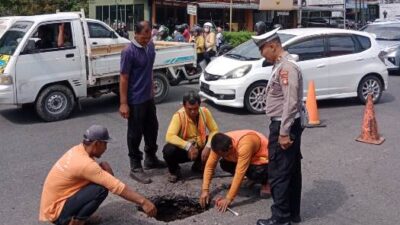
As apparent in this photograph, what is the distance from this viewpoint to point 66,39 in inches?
364

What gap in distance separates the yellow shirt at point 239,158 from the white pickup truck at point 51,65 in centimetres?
503

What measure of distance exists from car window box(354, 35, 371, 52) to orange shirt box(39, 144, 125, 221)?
301 inches

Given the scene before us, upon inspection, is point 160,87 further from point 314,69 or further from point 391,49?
point 391,49

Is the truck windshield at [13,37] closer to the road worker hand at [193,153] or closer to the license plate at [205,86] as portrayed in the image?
the license plate at [205,86]

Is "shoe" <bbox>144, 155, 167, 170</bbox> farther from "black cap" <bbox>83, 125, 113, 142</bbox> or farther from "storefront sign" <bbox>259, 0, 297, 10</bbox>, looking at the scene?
"storefront sign" <bbox>259, 0, 297, 10</bbox>

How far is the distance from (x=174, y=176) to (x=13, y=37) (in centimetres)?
490

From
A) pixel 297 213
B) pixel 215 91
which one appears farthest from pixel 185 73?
pixel 297 213

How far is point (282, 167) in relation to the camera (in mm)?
4430

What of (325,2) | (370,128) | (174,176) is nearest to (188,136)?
(174,176)

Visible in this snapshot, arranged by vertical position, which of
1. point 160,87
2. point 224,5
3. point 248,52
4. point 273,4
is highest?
point 224,5

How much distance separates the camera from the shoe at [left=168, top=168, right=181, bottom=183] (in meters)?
5.80

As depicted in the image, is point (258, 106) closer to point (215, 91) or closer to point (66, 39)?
point (215, 91)

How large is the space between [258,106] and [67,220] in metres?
5.91

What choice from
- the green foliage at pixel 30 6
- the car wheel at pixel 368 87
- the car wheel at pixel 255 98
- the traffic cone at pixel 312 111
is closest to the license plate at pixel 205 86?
the car wheel at pixel 255 98
